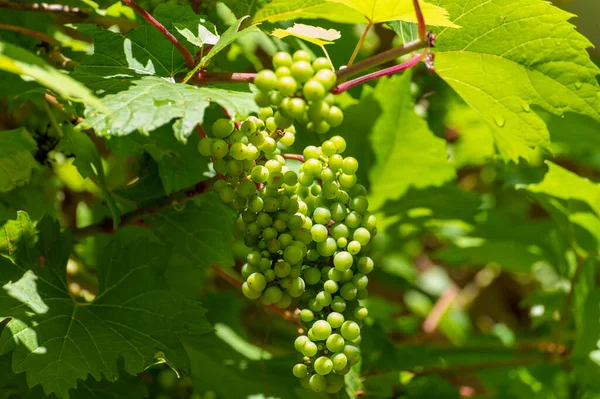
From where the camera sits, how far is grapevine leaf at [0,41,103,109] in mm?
531

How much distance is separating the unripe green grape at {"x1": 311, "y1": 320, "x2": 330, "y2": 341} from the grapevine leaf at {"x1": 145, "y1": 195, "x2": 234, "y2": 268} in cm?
30

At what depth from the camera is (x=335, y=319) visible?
775 millimetres

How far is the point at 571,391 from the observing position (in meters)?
1.42

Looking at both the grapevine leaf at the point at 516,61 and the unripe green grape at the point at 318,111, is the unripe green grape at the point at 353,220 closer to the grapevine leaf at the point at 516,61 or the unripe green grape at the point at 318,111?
the unripe green grape at the point at 318,111

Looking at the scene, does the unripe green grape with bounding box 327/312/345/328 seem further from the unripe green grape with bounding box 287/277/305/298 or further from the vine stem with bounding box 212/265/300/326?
the vine stem with bounding box 212/265/300/326

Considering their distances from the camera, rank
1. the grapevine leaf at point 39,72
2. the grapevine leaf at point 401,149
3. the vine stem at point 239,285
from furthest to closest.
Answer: the grapevine leaf at point 401,149 < the vine stem at point 239,285 < the grapevine leaf at point 39,72

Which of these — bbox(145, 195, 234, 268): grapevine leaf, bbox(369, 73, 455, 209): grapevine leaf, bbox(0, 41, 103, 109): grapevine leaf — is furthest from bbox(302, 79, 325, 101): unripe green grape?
bbox(369, 73, 455, 209): grapevine leaf

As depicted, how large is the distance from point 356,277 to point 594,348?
743 millimetres

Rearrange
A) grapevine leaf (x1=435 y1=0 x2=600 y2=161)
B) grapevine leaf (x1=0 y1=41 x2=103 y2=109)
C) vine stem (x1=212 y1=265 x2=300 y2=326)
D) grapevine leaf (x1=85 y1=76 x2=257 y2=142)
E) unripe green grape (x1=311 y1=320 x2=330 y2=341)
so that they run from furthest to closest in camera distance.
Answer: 1. vine stem (x1=212 y1=265 x2=300 y2=326)
2. grapevine leaf (x1=435 y1=0 x2=600 y2=161)
3. unripe green grape (x1=311 y1=320 x2=330 y2=341)
4. grapevine leaf (x1=85 y1=76 x2=257 y2=142)
5. grapevine leaf (x1=0 y1=41 x2=103 y2=109)

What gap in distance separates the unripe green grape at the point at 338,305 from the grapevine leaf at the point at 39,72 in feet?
1.24

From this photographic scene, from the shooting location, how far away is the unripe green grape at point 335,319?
0.78m

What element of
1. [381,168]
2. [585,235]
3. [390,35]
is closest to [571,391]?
[585,235]

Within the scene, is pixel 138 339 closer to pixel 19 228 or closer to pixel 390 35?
pixel 19 228

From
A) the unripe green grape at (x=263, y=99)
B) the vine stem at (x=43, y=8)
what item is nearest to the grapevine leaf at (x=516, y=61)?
the unripe green grape at (x=263, y=99)
